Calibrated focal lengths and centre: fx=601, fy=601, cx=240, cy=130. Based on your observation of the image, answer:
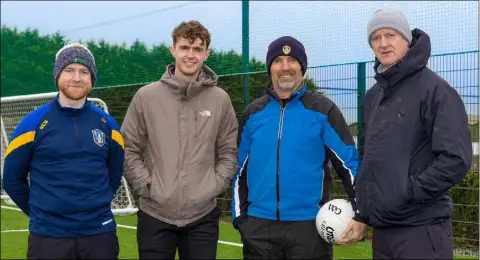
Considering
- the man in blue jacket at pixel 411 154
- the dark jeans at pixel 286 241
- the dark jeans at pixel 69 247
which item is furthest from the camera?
the dark jeans at pixel 286 241

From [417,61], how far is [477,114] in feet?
11.4

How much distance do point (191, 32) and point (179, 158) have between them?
28.6 inches

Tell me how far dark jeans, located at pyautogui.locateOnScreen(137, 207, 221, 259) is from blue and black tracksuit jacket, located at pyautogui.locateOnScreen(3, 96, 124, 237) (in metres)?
0.25

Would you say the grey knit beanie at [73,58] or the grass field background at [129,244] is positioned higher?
the grey knit beanie at [73,58]

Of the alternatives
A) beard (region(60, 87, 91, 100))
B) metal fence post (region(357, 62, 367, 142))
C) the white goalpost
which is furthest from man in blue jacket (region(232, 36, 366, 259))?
the white goalpost

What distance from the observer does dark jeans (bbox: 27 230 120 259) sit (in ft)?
9.89

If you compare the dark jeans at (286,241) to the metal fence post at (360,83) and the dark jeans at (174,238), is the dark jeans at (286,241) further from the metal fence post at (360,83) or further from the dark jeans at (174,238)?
the metal fence post at (360,83)

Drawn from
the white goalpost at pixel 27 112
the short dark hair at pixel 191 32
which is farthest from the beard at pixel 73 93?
the white goalpost at pixel 27 112

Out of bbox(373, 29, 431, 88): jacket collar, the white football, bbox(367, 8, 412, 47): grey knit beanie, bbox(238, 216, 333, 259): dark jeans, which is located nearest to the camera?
bbox(373, 29, 431, 88): jacket collar

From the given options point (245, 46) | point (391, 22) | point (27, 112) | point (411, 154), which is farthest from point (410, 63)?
point (27, 112)

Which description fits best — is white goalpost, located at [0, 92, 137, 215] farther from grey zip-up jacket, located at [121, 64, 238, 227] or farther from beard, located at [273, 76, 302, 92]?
beard, located at [273, 76, 302, 92]

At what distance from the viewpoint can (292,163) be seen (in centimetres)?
331

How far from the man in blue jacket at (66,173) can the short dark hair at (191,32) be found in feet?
1.87

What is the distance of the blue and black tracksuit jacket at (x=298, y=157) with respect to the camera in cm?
331
